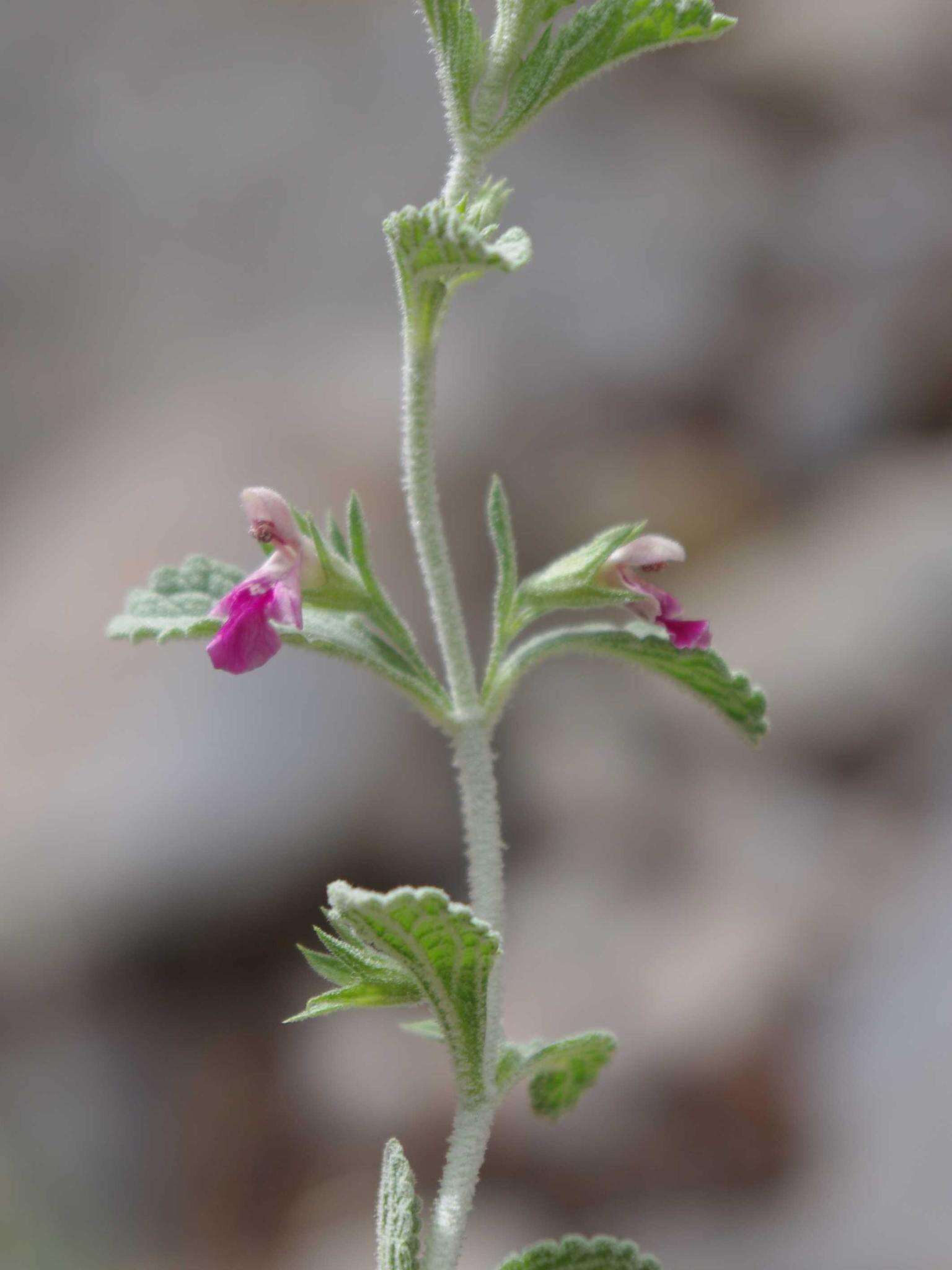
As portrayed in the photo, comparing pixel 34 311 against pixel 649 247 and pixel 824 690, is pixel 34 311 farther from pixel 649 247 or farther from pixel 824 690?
pixel 824 690

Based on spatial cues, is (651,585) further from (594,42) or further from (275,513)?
(594,42)

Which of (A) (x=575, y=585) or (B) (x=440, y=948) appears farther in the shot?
(A) (x=575, y=585)

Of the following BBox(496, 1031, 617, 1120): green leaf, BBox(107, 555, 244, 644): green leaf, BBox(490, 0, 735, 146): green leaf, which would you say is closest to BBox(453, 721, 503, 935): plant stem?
BBox(496, 1031, 617, 1120): green leaf

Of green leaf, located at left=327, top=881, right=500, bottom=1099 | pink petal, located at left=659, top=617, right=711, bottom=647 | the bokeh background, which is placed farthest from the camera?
the bokeh background

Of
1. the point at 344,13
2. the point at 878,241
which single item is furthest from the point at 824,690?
the point at 344,13

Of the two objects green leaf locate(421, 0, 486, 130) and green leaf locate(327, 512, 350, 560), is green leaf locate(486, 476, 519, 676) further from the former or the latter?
green leaf locate(421, 0, 486, 130)

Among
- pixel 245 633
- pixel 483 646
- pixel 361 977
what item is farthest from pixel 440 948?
pixel 483 646

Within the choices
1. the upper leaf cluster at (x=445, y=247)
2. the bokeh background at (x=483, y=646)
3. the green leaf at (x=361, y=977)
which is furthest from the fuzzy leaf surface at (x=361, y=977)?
the bokeh background at (x=483, y=646)
